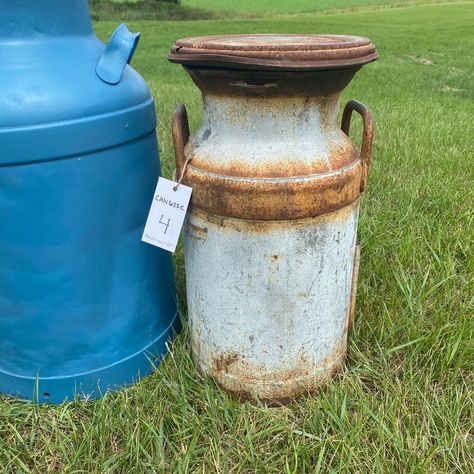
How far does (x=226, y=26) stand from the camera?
64.4 ft

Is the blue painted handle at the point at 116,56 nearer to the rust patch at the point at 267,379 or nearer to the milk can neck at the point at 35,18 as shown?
the milk can neck at the point at 35,18

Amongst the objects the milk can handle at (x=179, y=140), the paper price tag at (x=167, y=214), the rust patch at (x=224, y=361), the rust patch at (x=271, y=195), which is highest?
the milk can handle at (x=179, y=140)

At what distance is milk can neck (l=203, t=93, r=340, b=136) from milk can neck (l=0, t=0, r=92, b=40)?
508 millimetres

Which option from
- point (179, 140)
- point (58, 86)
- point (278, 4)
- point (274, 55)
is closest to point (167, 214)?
point (179, 140)

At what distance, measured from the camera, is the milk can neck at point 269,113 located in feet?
4.97

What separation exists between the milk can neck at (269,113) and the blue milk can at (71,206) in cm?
33

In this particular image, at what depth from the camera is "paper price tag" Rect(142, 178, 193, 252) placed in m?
1.65

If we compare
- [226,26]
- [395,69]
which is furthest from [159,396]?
[226,26]

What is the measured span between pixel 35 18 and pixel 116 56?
0.82 ft

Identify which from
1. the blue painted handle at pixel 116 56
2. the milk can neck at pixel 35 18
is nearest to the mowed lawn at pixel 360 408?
the blue painted handle at pixel 116 56

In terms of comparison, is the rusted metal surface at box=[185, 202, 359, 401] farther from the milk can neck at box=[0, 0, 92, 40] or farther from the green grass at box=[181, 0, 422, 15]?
the green grass at box=[181, 0, 422, 15]

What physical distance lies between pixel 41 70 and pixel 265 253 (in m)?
0.84

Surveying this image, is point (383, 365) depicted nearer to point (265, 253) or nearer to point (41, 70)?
point (265, 253)

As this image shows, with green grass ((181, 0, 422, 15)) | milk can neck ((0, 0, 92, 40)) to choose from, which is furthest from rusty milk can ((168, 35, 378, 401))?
green grass ((181, 0, 422, 15))
